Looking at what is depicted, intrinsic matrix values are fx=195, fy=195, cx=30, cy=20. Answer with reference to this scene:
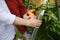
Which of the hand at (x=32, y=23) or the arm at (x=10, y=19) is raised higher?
the arm at (x=10, y=19)

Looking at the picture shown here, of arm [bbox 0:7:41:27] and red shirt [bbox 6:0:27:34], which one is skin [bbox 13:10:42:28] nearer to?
arm [bbox 0:7:41:27]

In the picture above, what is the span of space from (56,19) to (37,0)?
257mm

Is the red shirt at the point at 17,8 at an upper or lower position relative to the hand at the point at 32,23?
upper

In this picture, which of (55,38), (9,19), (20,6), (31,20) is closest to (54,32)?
(55,38)

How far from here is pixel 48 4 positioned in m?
1.83

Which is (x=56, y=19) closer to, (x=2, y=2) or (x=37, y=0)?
(x=37, y=0)

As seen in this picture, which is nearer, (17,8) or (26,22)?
(26,22)

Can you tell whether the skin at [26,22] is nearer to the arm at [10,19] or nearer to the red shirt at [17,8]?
the arm at [10,19]

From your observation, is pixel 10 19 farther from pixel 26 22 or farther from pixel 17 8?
pixel 17 8

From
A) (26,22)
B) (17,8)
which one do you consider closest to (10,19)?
(26,22)

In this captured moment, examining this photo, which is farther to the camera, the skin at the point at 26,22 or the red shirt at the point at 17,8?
the red shirt at the point at 17,8

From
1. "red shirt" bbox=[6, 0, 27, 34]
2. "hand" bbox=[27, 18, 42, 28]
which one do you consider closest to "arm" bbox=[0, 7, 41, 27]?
"hand" bbox=[27, 18, 42, 28]

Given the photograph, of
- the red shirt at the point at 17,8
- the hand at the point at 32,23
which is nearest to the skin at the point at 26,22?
the hand at the point at 32,23

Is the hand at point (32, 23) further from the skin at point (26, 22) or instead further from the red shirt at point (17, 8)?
the red shirt at point (17, 8)
